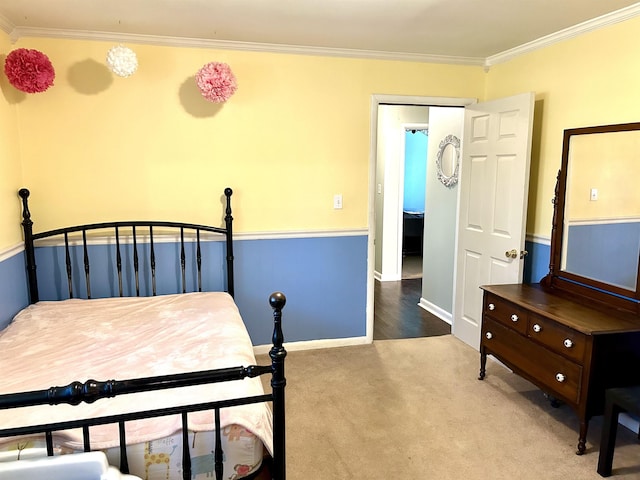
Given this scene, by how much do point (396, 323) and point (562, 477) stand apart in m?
2.29

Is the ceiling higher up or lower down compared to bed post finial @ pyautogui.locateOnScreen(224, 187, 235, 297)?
higher up

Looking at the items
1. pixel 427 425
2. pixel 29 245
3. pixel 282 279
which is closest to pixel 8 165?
pixel 29 245

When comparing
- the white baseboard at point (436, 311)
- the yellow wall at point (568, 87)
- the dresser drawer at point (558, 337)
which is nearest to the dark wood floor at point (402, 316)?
the white baseboard at point (436, 311)

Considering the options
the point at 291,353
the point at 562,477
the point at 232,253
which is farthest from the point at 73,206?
the point at 562,477

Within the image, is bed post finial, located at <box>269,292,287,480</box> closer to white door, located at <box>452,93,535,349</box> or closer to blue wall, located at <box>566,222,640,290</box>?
blue wall, located at <box>566,222,640,290</box>

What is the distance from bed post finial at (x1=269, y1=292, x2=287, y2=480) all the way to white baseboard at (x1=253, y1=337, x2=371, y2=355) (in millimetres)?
2097

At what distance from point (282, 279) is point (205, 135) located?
3.99ft

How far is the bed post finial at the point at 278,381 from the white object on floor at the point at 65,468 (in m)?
0.45

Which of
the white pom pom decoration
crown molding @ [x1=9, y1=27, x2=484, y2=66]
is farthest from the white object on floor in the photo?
crown molding @ [x1=9, y1=27, x2=484, y2=66]

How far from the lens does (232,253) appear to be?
3.46 metres

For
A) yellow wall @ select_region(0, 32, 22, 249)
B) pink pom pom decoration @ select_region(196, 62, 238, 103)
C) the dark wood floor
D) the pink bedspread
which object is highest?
pink pom pom decoration @ select_region(196, 62, 238, 103)

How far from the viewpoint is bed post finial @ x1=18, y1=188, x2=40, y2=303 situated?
3.02 meters

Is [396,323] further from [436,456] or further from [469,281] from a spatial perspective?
[436,456]

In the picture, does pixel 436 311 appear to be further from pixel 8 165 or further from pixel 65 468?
pixel 65 468
